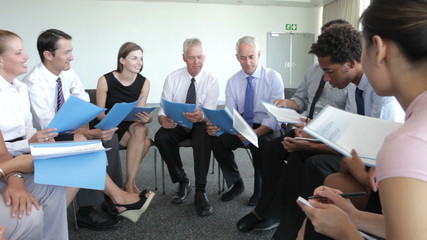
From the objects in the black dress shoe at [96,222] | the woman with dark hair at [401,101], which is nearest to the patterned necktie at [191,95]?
the black dress shoe at [96,222]

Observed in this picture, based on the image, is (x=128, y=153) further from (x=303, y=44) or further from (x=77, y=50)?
(x=303, y=44)

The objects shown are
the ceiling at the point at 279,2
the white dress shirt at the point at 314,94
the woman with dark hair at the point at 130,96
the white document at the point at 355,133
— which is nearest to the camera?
the white document at the point at 355,133

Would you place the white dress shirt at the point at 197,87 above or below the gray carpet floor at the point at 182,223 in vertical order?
above

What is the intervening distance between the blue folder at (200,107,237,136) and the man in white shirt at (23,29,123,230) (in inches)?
26.4

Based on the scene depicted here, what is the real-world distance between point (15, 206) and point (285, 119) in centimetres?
145

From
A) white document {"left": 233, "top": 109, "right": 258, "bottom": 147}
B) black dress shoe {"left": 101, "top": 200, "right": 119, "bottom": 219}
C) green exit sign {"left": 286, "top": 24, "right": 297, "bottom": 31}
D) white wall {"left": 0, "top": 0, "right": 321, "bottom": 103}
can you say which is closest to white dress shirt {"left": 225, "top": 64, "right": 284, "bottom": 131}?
white document {"left": 233, "top": 109, "right": 258, "bottom": 147}

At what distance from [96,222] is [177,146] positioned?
854 millimetres

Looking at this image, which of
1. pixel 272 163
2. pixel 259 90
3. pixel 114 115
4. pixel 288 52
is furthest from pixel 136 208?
pixel 288 52

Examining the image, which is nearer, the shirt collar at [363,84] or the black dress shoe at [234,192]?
the shirt collar at [363,84]

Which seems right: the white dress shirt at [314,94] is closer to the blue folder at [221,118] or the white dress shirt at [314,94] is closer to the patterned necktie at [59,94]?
the blue folder at [221,118]

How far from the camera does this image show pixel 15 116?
1.78 m

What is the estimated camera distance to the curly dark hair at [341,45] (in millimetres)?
1690

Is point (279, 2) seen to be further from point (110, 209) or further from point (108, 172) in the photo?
point (110, 209)

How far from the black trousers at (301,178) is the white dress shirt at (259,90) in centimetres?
71
